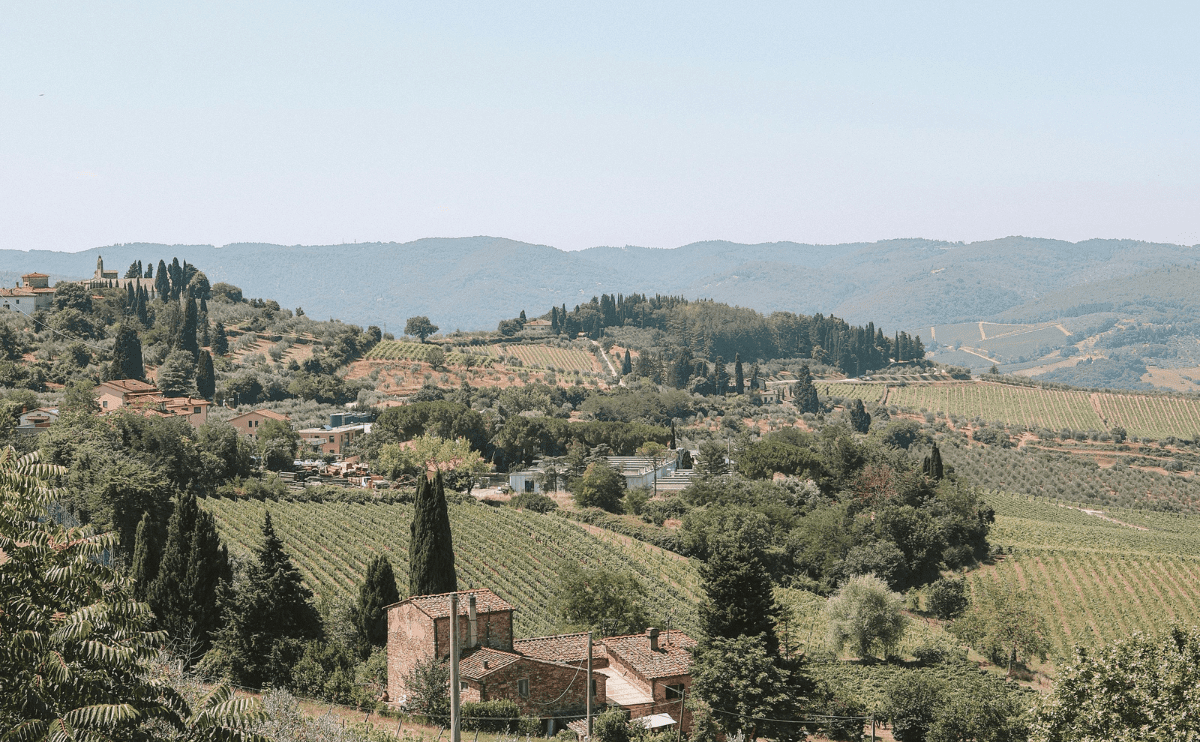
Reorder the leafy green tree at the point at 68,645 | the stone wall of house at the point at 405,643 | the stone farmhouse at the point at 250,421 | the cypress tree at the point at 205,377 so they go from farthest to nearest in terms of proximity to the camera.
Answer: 1. the cypress tree at the point at 205,377
2. the stone farmhouse at the point at 250,421
3. the stone wall of house at the point at 405,643
4. the leafy green tree at the point at 68,645

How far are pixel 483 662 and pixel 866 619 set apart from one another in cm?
2353

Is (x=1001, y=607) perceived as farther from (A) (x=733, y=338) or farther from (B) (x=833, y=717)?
(A) (x=733, y=338)

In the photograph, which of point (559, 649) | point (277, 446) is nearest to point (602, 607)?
point (559, 649)

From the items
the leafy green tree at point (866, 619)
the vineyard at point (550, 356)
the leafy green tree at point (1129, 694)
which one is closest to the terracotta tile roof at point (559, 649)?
the leafy green tree at point (1129, 694)

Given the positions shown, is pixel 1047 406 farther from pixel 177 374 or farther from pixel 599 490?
pixel 177 374

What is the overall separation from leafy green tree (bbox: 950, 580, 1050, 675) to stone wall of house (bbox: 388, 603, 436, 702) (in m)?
29.0

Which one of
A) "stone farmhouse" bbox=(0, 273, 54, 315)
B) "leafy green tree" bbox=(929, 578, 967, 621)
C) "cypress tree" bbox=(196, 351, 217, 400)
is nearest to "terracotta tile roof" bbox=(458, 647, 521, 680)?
"leafy green tree" bbox=(929, 578, 967, 621)

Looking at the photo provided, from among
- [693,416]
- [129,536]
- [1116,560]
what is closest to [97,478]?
[129,536]

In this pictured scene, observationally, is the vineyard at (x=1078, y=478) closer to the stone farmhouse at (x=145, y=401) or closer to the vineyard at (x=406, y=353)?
the vineyard at (x=406, y=353)

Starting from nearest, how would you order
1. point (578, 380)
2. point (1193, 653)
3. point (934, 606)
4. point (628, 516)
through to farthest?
point (1193, 653), point (934, 606), point (628, 516), point (578, 380)

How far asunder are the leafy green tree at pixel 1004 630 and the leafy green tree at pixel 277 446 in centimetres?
4327

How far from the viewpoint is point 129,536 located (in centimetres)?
4112

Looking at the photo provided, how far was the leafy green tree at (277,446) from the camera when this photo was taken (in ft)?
223

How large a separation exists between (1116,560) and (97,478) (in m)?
53.2
